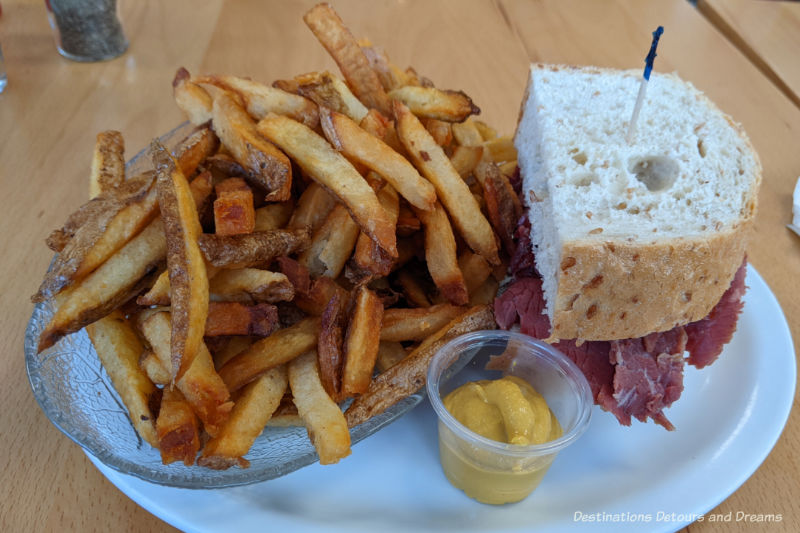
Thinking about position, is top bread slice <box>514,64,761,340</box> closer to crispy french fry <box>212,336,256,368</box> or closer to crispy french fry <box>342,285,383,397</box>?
crispy french fry <box>342,285,383,397</box>

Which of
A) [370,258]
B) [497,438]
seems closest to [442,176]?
[370,258]

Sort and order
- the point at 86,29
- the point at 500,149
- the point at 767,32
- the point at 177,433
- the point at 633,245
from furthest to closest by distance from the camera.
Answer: the point at 767,32 → the point at 86,29 → the point at 500,149 → the point at 633,245 → the point at 177,433

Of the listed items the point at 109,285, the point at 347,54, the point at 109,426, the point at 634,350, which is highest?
the point at 347,54

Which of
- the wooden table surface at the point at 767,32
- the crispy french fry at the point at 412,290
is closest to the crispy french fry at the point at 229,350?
the crispy french fry at the point at 412,290

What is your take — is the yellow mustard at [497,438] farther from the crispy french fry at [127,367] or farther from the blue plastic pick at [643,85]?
the blue plastic pick at [643,85]

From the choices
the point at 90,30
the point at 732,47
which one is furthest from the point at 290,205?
the point at 732,47

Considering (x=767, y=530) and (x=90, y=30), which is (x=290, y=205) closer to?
(x=767, y=530)

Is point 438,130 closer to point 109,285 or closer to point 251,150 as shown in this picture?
point 251,150
